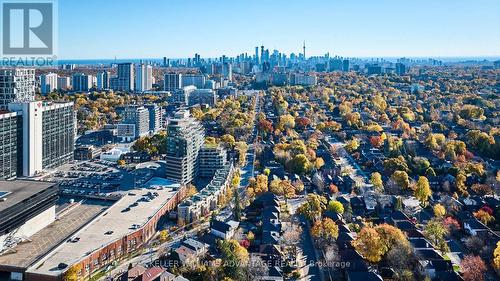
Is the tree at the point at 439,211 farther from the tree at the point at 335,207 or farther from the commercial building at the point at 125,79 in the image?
the commercial building at the point at 125,79

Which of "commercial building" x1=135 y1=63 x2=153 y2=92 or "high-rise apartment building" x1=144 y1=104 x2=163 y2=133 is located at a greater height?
"commercial building" x1=135 y1=63 x2=153 y2=92

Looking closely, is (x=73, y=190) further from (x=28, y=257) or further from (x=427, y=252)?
(x=427, y=252)

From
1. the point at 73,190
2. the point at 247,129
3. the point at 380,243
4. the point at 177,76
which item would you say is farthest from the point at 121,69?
the point at 380,243

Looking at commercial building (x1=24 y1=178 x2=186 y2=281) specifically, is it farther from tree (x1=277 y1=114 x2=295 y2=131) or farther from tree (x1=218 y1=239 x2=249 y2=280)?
tree (x1=277 y1=114 x2=295 y2=131)

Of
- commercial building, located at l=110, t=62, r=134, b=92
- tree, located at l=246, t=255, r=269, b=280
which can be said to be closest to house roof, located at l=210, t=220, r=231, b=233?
tree, located at l=246, t=255, r=269, b=280

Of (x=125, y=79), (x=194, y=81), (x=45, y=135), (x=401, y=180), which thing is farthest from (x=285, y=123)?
(x=125, y=79)

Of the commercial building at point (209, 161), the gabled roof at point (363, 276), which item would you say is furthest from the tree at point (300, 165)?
the gabled roof at point (363, 276)
